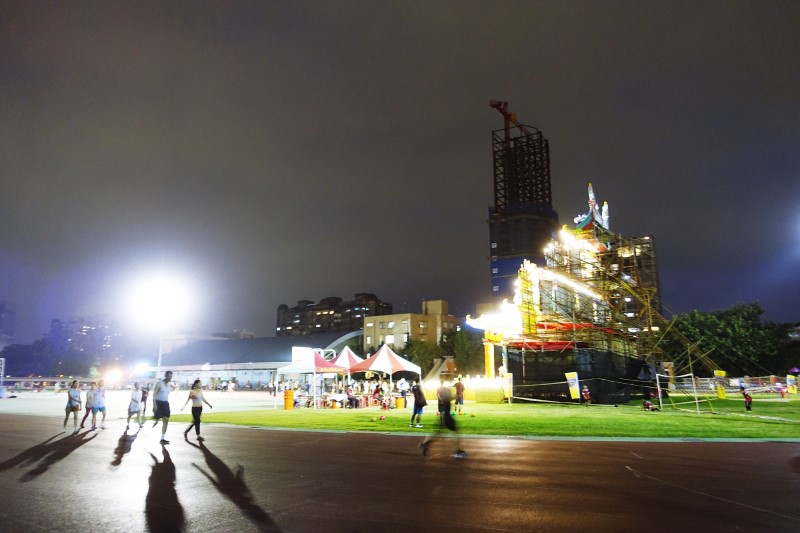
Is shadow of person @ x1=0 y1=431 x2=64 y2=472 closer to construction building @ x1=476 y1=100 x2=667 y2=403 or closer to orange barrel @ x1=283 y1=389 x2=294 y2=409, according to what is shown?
orange barrel @ x1=283 y1=389 x2=294 y2=409

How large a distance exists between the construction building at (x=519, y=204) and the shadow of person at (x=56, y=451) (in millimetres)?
112720

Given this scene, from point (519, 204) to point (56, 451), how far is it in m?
123

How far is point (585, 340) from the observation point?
3512 centimetres

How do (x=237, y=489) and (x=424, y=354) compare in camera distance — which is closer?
(x=237, y=489)

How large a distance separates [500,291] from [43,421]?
349 feet

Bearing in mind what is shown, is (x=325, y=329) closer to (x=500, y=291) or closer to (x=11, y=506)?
(x=500, y=291)

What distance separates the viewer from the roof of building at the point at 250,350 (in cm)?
A: 7944

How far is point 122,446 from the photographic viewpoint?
1308 centimetres

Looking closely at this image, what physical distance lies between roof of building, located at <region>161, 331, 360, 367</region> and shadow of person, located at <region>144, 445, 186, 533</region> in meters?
67.6

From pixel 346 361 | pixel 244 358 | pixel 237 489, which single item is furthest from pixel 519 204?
pixel 237 489

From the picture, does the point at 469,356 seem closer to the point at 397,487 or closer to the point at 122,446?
the point at 122,446

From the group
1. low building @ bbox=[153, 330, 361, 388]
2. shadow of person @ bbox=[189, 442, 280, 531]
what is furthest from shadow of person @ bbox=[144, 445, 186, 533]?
low building @ bbox=[153, 330, 361, 388]

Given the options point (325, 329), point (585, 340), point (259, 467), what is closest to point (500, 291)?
point (585, 340)

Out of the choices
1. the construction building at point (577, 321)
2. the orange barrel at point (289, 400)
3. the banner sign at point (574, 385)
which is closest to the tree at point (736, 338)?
the construction building at point (577, 321)
